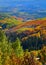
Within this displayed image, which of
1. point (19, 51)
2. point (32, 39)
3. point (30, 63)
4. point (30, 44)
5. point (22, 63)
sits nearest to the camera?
point (30, 63)

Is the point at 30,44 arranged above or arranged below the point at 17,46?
below

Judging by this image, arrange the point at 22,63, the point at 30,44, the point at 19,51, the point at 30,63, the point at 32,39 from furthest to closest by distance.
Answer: the point at 32,39 → the point at 30,44 → the point at 19,51 → the point at 22,63 → the point at 30,63

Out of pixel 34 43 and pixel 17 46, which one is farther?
pixel 34 43

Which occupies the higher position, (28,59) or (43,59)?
(28,59)

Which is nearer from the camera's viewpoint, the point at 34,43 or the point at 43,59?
the point at 43,59

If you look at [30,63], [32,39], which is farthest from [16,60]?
[32,39]

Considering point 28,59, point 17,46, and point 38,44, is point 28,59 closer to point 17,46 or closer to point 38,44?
point 17,46

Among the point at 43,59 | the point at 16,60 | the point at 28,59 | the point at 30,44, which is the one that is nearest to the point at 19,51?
the point at 43,59

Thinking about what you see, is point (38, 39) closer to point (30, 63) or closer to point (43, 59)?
point (43, 59)
